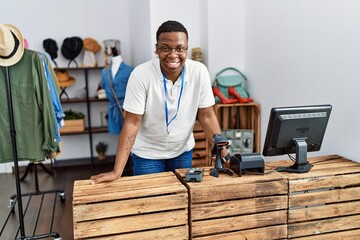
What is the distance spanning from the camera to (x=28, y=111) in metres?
2.66

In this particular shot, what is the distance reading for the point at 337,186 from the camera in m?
1.84

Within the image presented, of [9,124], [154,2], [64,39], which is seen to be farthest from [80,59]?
[9,124]

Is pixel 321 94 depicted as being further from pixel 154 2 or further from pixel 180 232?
pixel 154 2

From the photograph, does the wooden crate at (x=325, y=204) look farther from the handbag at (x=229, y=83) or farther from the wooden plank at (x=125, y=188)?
the handbag at (x=229, y=83)

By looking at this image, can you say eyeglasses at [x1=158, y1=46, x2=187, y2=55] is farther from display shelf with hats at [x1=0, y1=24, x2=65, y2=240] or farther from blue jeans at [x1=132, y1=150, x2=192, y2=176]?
display shelf with hats at [x1=0, y1=24, x2=65, y2=240]

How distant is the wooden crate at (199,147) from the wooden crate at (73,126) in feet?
6.13

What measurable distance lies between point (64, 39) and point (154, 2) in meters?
1.68

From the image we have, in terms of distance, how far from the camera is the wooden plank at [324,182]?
176cm

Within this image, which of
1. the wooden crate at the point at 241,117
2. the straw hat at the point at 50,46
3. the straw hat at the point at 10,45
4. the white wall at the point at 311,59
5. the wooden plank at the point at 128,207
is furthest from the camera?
the straw hat at the point at 50,46

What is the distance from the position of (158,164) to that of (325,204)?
94 centimetres

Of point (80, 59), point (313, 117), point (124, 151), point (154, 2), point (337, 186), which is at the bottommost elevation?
point (337, 186)

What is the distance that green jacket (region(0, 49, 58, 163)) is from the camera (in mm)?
2604

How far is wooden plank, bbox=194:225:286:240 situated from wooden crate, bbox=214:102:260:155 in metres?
1.81

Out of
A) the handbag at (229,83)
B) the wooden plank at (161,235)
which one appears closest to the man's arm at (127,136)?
the wooden plank at (161,235)
